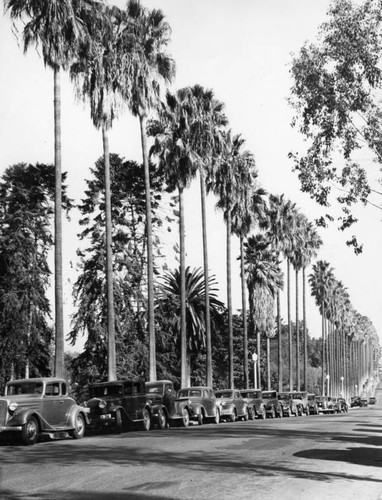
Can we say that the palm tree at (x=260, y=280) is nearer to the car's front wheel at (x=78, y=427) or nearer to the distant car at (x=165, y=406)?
the distant car at (x=165, y=406)

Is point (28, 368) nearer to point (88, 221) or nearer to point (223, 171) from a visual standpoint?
point (88, 221)

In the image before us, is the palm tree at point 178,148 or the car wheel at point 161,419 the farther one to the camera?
the palm tree at point 178,148

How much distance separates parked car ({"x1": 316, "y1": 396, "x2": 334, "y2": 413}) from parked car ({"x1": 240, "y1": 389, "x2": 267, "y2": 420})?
63.4 feet

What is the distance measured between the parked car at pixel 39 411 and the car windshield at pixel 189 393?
10.5 m

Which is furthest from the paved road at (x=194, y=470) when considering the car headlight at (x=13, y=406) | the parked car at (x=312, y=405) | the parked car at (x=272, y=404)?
the parked car at (x=312, y=405)

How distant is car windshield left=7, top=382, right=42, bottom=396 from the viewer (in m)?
21.9

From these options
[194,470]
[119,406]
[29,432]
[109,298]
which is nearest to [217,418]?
[109,298]

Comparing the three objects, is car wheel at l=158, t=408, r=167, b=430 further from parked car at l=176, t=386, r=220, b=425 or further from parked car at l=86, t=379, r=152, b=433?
parked car at l=176, t=386, r=220, b=425

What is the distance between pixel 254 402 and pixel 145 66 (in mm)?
18257

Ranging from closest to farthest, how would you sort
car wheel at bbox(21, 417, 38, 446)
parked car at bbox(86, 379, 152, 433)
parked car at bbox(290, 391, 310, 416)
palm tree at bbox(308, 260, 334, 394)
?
car wheel at bbox(21, 417, 38, 446) < parked car at bbox(86, 379, 152, 433) < parked car at bbox(290, 391, 310, 416) < palm tree at bbox(308, 260, 334, 394)

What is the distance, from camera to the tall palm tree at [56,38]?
31364mm

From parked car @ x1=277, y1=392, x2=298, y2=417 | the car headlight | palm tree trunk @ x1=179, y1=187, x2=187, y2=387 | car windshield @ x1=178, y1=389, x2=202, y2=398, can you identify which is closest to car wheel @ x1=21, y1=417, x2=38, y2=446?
the car headlight

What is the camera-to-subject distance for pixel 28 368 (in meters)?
51.3

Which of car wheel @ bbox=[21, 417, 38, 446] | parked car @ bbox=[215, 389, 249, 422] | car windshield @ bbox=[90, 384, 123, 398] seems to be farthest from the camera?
parked car @ bbox=[215, 389, 249, 422]
